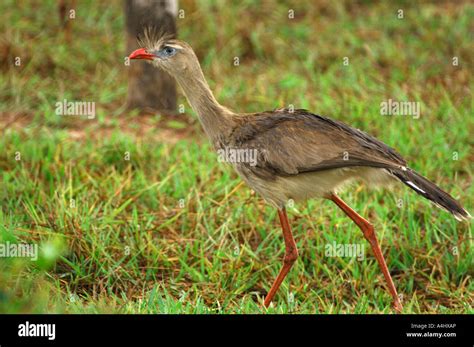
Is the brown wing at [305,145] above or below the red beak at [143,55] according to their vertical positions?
below

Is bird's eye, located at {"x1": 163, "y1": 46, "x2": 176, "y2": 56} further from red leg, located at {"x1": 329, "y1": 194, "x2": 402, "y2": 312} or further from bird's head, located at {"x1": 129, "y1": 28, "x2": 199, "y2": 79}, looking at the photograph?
red leg, located at {"x1": 329, "y1": 194, "x2": 402, "y2": 312}

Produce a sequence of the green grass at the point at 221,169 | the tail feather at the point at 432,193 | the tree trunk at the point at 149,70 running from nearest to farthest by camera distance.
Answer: the tail feather at the point at 432,193
the green grass at the point at 221,169
the tree trunk at the point at 149,70

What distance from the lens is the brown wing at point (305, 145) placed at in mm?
4996

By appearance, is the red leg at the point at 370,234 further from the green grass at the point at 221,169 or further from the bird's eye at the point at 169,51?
the bird's eye at the point at 169,51

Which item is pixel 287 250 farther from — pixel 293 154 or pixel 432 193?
pixel 432 193

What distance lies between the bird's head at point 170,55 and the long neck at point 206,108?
0.15 feet

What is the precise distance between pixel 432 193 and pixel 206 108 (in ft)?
4.40

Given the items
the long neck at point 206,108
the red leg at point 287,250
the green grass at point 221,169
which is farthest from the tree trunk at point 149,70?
the red leg at point 287,250

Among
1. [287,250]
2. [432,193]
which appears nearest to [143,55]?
[287,250]

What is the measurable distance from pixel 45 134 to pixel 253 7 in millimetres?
3399

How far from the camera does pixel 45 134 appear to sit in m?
7.05

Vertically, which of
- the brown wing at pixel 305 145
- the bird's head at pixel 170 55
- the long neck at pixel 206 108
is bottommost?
the brown wing at pixel 305 145

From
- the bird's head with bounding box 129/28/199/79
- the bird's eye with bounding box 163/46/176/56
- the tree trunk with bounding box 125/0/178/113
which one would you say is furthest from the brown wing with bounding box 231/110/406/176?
the tree trunk with bounding box 125/0/178/113
